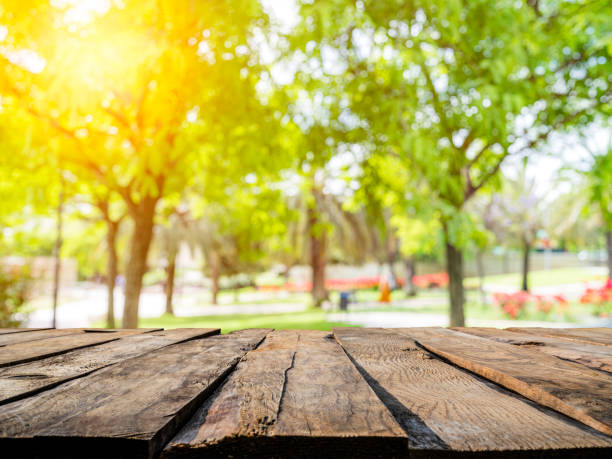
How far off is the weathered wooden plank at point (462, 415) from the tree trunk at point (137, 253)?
7967mm

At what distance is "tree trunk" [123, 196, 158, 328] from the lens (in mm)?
8719

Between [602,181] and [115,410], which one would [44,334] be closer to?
[115,410]

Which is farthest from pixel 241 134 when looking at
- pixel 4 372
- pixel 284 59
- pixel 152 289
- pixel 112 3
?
pixel 152 289

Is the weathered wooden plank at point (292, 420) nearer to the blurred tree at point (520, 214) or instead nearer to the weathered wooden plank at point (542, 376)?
the weathered wooden plank at point (542, 376)

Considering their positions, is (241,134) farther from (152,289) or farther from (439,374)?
(152,289)

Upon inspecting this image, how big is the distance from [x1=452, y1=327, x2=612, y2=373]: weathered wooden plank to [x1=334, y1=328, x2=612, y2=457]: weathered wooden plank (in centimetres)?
51

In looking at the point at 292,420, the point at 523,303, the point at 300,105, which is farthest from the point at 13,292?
the point at 523,303

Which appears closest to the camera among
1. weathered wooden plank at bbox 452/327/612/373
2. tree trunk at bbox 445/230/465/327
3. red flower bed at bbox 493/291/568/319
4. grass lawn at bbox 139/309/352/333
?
weathered wooden plank at bbox 452/327/612/373

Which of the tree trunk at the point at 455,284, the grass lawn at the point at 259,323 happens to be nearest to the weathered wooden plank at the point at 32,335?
the tree trunk at the point at 455,284

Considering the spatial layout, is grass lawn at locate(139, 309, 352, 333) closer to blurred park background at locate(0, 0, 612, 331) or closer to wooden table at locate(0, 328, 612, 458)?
blurred park background at locate(0, 0, 612, 331)

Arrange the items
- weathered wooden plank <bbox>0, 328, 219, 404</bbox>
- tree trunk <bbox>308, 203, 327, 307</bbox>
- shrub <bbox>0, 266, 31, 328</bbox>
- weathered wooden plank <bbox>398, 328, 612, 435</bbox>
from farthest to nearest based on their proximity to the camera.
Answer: tree trunk <bbox>308, 203, 327, 307</bbox>, shrub <bbox>0, 266, 31, 328</bbox>, weathered wooden plank <bbox>0, 328, 219, 404</bbox>, weathered wooden plank <bbox>398, 328, 612, 435</bbox>

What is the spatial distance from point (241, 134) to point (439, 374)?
23.0 ft

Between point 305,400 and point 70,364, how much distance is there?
94cm

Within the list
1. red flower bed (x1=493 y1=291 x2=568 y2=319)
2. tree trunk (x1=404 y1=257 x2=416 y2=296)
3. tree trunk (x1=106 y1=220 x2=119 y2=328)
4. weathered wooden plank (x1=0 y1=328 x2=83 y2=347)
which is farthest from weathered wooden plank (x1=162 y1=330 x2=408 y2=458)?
tree trunk (x1=404 y1=257 x2=416 y2=296)
